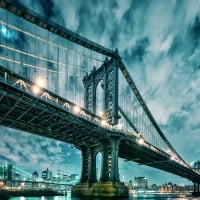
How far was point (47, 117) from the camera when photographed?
1842 inches

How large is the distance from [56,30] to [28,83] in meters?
13.3

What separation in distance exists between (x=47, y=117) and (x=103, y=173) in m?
15.6

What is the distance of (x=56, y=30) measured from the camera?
46781mm

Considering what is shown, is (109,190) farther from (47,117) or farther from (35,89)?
(35,89)

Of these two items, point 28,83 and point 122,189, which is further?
point 122,189

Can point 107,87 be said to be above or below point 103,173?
above

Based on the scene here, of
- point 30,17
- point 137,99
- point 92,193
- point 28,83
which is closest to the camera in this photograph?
point 28,83

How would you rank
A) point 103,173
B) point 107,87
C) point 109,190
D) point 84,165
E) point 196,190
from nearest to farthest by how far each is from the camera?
point 109,190
point 103,173
point 107,87
point 84,165
point 196,190

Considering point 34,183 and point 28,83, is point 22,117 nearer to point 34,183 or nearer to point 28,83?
point 28,83

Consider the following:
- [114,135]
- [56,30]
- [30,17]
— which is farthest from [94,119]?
[30,17]

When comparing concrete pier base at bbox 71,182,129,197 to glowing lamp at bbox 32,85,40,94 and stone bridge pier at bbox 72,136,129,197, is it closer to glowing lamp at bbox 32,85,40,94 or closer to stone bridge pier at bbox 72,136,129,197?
stone bridge pier at bbox 72,136,129,197

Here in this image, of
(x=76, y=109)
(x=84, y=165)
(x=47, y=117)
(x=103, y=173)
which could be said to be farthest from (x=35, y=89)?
(x=84, y=165)

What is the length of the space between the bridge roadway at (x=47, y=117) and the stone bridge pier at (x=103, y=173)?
1.83 m

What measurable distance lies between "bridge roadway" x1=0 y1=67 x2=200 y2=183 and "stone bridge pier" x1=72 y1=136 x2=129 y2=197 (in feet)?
6.00
